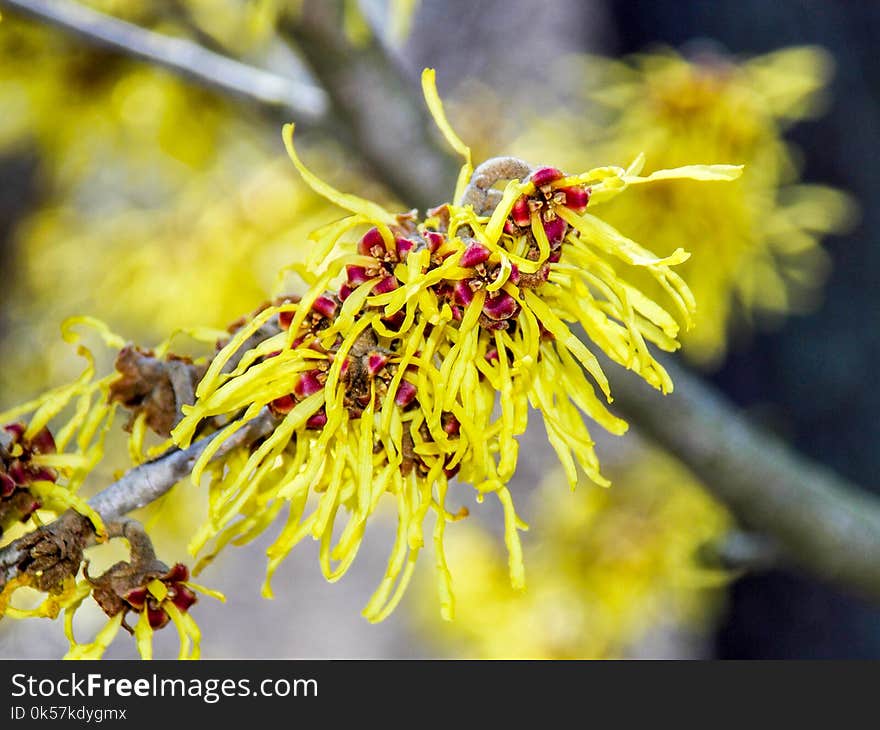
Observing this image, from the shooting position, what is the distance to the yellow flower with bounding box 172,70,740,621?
44 cm

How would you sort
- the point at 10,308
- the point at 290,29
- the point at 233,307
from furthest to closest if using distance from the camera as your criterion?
the point at 10,308 → the point at 233,307 → the point at 290,29

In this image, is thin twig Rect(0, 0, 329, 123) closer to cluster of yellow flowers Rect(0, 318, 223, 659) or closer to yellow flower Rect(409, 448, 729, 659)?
cluster of yellow flowers Rect(0, 318, 223, 659)

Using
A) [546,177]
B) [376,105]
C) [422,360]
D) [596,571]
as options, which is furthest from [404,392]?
[596,571]

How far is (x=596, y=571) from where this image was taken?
123cm

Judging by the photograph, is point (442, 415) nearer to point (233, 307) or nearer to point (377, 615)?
point (377, 615)

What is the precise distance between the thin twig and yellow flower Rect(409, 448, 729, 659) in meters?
0.64

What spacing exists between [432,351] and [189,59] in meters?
→ 0.59

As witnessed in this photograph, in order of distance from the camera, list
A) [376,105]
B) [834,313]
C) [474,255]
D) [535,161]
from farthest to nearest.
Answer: [834,313], [535,161], [376,105], [474,255]

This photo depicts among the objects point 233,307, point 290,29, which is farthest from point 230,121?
point 290,29

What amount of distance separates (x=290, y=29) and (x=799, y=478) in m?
0.58

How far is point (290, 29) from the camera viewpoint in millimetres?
759

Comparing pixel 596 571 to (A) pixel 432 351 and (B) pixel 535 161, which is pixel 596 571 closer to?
(B) pixel 535 161

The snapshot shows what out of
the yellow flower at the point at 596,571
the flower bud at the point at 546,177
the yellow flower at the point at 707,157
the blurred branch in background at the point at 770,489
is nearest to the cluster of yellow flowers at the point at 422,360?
the flower bud at the point at 546,177

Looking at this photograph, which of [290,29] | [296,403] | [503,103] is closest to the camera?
[296,403]
